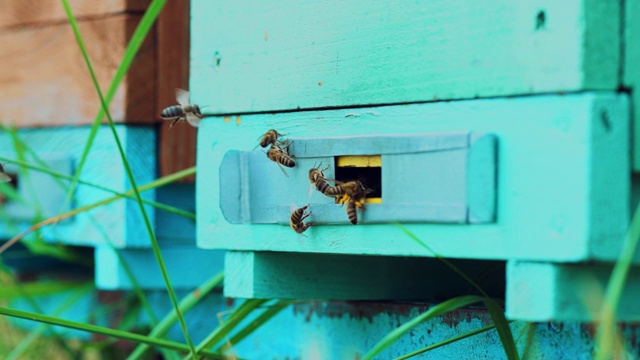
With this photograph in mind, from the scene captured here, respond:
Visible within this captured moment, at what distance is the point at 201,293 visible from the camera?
2.06m

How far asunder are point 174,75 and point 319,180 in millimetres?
954

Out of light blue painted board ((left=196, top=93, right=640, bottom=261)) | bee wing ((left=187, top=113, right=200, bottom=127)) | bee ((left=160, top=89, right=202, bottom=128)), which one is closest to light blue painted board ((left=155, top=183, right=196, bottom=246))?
bee ((left=160, top=89, right=202, bottom=128))

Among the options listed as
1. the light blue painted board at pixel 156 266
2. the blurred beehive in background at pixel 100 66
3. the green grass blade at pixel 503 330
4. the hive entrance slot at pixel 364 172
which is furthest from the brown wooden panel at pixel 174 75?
the green grass blade at pixel 503 330

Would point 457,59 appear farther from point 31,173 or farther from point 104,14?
point 31,173

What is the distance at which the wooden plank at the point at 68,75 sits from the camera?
8.06 ft

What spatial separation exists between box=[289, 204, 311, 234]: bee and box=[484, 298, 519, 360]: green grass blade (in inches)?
12.1

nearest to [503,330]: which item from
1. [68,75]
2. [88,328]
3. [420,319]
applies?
[420,319]

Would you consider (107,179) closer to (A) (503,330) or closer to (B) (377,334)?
(B) (377,334)

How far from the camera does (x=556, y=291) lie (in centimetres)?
134

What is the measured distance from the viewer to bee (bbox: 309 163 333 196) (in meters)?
1.59

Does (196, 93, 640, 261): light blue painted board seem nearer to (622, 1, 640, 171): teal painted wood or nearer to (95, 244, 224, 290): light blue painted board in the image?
(622, 1, 640, 171): teal painted wood

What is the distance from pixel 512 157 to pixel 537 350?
0.45 m

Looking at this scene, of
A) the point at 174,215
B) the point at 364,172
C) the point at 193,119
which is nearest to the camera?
the point at 364,172

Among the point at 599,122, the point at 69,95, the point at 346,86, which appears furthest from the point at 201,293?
the point at 599,122
